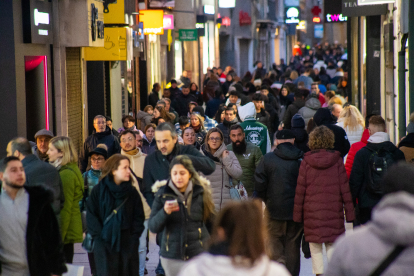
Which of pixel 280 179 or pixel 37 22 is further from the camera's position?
pixel 37 22

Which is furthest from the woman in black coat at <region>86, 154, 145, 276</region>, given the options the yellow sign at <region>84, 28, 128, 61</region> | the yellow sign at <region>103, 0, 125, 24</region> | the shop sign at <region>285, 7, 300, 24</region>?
the shop sign at <region>285, 7, 300, 24</region>

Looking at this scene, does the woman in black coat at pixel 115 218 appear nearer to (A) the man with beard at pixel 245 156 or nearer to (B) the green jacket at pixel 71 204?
(B) the green jacket at pixel 71 204

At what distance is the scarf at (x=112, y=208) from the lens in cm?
587

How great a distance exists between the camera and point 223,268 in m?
2.96

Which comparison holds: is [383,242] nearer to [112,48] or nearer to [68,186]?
[68,186]

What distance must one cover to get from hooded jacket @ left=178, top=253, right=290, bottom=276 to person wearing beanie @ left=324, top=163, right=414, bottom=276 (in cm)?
30

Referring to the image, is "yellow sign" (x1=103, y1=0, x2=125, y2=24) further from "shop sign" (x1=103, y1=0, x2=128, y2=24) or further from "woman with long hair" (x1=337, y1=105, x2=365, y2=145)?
"woman with long hair" (x1=337, y1=105, x2=365, y2=145)

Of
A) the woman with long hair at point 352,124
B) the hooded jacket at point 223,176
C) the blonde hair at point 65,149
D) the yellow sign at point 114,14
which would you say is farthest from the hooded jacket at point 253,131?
the yellow sign at point 114,14

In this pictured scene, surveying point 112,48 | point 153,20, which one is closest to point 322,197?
point 112,48

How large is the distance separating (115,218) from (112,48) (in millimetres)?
10033

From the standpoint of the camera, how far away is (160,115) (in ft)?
43.8

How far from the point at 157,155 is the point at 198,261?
330 cm

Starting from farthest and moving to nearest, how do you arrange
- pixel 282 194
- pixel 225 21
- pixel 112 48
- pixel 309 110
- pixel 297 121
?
pixel 225 21 < pixel 112 48 < pixel 309 110 < pixel 297 121 < pixel 282 194

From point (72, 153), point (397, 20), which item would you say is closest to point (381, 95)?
point (397, 20)
